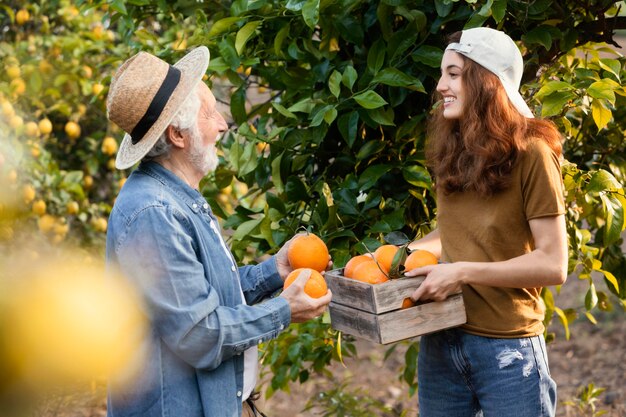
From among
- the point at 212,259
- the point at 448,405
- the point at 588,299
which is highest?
the point at 212,259

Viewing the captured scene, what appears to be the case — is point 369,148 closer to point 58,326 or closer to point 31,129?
point 58,326

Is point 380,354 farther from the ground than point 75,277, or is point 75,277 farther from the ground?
point 75,277

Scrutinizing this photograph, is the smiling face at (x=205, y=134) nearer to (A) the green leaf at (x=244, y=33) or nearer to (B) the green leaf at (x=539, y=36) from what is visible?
(A) the green leaf at (x=244, y=33)

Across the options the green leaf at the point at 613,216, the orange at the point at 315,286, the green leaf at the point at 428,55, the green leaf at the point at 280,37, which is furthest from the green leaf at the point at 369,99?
the green leaf at the point at 613,216

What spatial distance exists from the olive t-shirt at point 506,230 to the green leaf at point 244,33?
27.6 inches

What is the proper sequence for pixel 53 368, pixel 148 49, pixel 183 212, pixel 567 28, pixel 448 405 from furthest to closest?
pixel 148 49 < pixel 567 28 < pixel 448 405 < pixel 183 212 < pixel 53 368

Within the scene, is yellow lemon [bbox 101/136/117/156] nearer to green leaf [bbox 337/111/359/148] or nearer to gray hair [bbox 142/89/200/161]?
green leaf [bbox 337/111/359/148]

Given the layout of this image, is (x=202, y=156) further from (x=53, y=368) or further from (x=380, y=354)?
(x=380, y=354)

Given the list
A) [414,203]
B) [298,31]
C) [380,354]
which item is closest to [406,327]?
[414,203]

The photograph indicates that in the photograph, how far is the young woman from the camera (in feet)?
5.19

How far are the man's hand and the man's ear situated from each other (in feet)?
1.23

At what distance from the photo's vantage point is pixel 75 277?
1.29 ft

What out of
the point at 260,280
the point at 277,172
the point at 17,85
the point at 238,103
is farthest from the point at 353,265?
the point at 17,85

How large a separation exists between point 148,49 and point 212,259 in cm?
134
